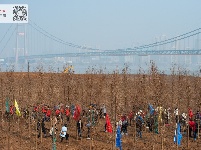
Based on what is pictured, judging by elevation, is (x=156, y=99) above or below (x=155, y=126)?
above

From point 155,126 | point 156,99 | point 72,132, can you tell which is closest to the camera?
point 156,99

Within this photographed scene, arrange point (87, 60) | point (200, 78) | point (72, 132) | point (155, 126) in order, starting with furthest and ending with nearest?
point (87, 60) → point (200, 78) → point (72, 132) → point (155, 126)

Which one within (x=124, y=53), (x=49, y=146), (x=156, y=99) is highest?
(x=124, y=53)

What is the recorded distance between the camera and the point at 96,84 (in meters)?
29.9

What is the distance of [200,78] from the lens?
2972 cm

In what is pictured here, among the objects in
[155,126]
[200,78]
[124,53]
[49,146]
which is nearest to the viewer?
[49,146]

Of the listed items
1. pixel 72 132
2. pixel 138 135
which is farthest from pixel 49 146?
pixel 138 135

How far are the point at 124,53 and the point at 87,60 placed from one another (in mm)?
48152

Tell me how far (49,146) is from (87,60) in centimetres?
15281

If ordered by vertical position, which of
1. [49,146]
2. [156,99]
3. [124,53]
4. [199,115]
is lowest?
[49,146]

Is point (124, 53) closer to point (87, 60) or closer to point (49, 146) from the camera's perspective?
point (87, 60)

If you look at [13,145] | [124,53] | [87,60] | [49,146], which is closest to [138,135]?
[49,146]

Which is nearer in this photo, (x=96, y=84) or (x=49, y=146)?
(x=49, y=146)

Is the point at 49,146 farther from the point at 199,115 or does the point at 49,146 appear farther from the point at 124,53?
the point at 124,53
